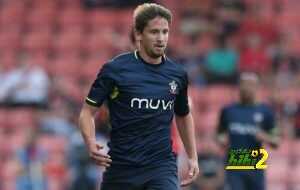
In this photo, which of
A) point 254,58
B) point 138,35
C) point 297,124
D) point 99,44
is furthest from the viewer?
point 99,44

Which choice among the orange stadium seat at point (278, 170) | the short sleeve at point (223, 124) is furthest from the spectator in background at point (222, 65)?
the short sleeve at point (223, 124)

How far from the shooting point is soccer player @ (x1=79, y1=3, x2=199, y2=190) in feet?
24.3

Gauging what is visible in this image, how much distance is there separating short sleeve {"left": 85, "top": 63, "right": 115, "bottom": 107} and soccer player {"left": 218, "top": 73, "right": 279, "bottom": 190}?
420 cm

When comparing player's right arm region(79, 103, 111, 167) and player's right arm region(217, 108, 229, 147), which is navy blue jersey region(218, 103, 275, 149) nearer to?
player's right arm region(217, 108, 229, 147)

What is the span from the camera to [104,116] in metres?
11.2

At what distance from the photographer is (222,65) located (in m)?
16.3

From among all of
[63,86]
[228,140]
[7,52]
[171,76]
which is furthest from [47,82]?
[171,76]

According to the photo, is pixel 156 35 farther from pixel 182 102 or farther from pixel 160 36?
pixel 182 102

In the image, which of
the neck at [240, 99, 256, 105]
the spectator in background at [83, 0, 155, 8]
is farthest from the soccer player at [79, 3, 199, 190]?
the spectator in background at [83, 0, 155, 8]

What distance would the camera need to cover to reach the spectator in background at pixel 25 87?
1659 cm

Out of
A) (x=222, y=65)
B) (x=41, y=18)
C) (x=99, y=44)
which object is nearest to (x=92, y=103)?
(x=222, y=65)

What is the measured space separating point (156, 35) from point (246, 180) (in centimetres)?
446

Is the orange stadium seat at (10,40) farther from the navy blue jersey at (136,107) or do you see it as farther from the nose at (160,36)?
the nose at (160,36)

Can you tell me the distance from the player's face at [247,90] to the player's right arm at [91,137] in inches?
183
